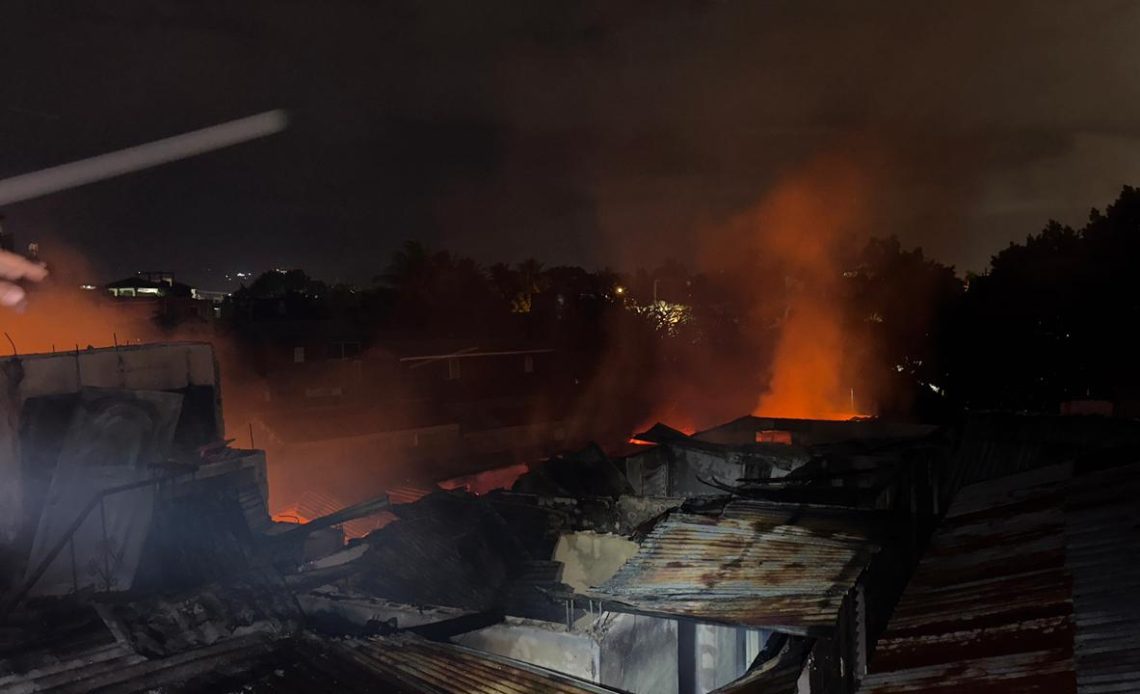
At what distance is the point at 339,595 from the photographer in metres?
9.98

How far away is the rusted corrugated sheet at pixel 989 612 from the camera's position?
15.7ft

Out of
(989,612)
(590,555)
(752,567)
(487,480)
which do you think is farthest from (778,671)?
(487,480)

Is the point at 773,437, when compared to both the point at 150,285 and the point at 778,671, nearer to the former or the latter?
the point at 778,671

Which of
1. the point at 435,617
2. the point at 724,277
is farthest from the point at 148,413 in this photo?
the point at 724,277

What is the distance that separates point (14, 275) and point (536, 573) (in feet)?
73.7

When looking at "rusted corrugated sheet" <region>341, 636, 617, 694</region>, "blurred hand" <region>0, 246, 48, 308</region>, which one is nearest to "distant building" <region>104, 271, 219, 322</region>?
"blurred hand" <region>0, 246, 48, 308</region>

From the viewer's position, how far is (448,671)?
7477 millimetres

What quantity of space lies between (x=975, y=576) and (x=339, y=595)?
767 centimetres

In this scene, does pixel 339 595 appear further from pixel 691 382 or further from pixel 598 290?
pixel 598 290

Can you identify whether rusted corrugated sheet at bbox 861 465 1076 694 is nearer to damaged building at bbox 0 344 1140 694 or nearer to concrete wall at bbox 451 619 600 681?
damaged building at bbox 0 344 1140 694

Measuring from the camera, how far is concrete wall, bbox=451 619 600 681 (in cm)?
873

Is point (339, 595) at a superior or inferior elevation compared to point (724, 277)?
inferior

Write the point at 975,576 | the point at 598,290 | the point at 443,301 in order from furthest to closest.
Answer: the point at 598,290
the point at 443,301
the point at 975,576

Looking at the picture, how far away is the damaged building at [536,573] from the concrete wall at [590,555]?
0.15ft
